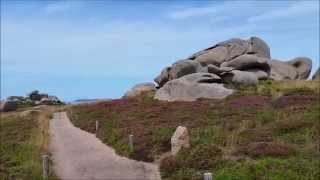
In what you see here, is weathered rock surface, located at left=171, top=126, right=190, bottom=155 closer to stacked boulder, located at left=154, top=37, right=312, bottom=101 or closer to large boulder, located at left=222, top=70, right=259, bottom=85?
stacked boulder, located at left=154, top=37, right=312, bottom=101

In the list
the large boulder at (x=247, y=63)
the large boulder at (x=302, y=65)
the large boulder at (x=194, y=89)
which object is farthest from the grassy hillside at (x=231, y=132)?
the large boulder at (x=302, y=65)

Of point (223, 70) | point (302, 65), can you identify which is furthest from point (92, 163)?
point (302, 65)

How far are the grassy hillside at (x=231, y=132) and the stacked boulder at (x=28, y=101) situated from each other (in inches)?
1618

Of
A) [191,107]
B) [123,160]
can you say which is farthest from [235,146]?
[191,107]

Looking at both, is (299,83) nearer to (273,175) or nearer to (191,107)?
(191,107)

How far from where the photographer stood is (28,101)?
9838 cm

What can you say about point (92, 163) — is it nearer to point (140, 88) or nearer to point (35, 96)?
point (140, 88)

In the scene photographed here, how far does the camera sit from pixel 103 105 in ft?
184

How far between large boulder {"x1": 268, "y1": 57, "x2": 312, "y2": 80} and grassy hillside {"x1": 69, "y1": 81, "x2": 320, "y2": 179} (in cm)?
1066

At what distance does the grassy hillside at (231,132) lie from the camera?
63.6ft

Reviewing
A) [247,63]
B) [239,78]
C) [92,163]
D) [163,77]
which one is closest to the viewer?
[92,163]

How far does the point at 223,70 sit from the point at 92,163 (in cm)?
3431

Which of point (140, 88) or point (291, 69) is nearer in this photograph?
point (291, 69)

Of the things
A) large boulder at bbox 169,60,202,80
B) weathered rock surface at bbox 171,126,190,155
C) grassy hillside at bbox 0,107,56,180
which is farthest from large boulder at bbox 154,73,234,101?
weathered rock surface at bbox 171,126,190,155
